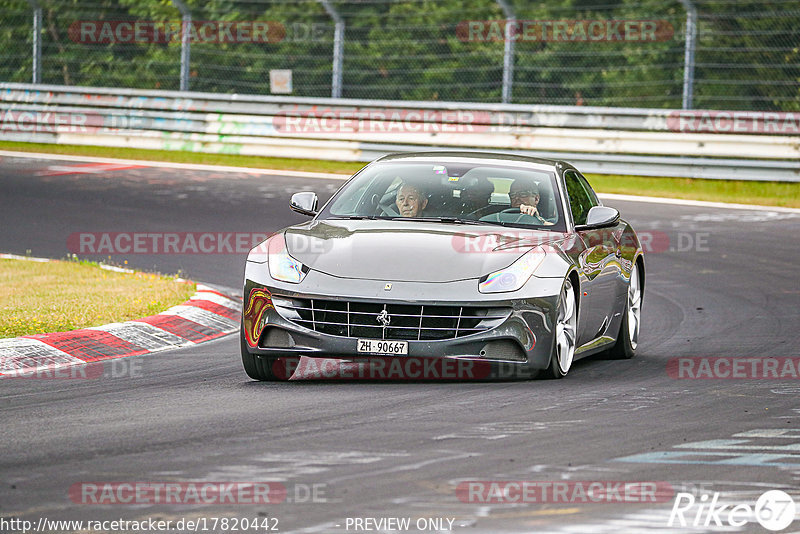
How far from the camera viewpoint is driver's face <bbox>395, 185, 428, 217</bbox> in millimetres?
9266

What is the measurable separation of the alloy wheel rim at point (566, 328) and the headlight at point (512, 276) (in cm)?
24

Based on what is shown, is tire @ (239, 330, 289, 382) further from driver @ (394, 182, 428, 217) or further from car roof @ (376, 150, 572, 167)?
car roof @ (376, 150, 572, 167)

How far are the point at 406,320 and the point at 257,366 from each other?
978mm

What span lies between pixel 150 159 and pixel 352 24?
157 inches

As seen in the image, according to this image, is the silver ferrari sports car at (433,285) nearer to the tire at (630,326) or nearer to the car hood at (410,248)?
the car hood at (410,248)

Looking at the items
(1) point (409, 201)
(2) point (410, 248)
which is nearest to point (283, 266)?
(2) point (410, 248)

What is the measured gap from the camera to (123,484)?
18.0ft

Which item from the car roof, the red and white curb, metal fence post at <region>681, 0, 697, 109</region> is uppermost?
metal fence post at <region>681, 0, 697, 109</region>

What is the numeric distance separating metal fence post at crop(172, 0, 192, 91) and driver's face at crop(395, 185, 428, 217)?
597 inches

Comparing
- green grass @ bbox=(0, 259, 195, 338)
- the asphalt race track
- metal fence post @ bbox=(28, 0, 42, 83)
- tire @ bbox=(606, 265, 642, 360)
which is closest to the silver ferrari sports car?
the asphalt race track

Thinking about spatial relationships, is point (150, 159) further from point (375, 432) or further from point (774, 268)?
point (375, 432)

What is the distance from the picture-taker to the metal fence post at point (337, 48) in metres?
23.0

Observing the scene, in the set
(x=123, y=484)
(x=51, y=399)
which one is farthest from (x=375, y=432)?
(x=51, y=399)

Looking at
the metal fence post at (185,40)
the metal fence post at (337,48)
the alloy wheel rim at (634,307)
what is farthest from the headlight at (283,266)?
the metal fence post at (185,40)
